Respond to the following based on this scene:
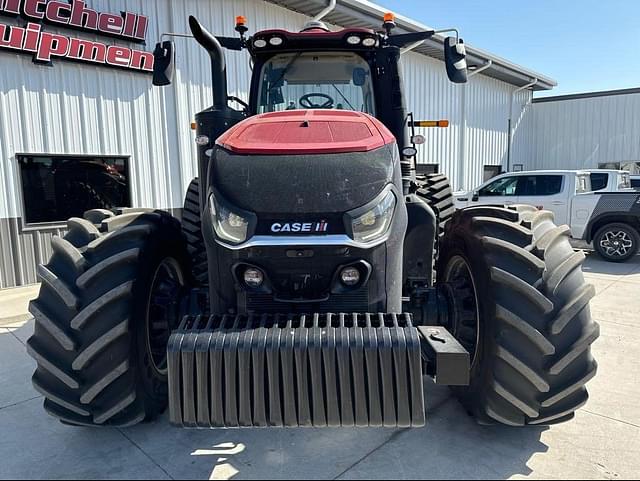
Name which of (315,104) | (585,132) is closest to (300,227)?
(315,104)

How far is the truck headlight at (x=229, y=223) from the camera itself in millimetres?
2334

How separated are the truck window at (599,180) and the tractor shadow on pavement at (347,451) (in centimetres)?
915

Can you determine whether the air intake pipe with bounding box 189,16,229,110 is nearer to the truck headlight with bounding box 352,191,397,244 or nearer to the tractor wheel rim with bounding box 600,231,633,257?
the truck headlight with bounding box 352,191,397,244

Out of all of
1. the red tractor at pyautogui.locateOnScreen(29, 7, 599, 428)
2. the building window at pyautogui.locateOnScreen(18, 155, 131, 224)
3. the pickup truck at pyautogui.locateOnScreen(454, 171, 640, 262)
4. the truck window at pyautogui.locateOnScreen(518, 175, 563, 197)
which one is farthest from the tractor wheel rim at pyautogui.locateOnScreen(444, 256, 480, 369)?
the truck window at pyautogui.locateOnScreen(518, 175, 563, 197)

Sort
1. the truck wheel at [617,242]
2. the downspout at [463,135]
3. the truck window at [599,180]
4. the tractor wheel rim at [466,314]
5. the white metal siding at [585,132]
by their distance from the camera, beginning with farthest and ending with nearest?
the white metal siding at [585,132] → the downspout at [463,135] → the truck window at [599,180] → the truck wheel at [617,242] → the tractor wheel rim at [466,314]

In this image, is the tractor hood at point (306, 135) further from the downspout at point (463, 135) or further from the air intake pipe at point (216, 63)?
the downspout at point (463, 135)

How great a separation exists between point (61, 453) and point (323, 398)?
1.74 meters

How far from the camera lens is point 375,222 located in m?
2.38

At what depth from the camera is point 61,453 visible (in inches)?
108

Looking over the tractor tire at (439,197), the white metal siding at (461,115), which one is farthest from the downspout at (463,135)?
the tractor tire at (439,197)

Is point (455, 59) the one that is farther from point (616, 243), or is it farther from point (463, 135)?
point (463, 135)

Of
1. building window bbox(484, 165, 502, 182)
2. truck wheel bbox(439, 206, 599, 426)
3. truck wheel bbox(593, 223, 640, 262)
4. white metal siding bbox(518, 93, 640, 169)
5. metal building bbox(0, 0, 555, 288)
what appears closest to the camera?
truck wheel bbox(439, 206, 599, 426)

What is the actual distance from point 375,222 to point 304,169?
46cm

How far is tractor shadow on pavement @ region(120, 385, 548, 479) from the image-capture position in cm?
250
